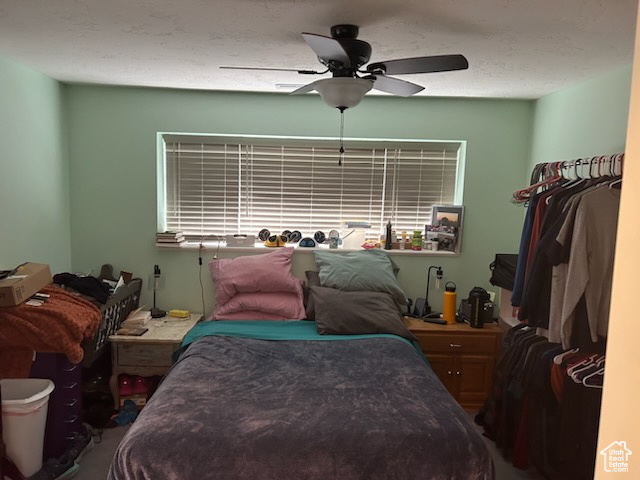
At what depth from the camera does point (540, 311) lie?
2.51 meters

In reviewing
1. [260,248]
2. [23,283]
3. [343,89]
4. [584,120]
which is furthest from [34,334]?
[584,120]

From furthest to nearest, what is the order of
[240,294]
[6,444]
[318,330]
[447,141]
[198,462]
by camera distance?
[447,141] < [240,294] < [318,330] < [6,444] < [198,462]

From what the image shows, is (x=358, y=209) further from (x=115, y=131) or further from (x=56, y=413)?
(x=56, y=413)

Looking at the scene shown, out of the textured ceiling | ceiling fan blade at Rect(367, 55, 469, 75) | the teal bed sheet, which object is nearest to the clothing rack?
the textured ceiling

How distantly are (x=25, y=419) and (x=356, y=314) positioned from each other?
2022 mm

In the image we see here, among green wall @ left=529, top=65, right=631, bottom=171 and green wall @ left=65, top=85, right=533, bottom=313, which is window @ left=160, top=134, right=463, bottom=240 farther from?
green wall @ left=529, top=65, right=631, bottom=171

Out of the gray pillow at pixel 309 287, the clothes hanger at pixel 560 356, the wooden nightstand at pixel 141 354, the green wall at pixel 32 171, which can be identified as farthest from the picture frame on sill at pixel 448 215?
the green wall at pixel 32 171

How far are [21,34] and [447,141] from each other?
3.04 metres

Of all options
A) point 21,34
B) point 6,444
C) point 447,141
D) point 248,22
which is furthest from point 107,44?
point 447,141

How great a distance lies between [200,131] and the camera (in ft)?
12.4

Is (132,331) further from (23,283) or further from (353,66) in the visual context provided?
(353,66)

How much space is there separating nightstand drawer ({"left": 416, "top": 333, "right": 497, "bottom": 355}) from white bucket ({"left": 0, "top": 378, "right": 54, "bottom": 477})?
2.43 m

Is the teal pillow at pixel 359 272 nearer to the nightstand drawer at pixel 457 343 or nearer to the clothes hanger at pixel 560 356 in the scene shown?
the nightstand drawer at pixel 457 343

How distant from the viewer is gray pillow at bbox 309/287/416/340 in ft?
10.5
